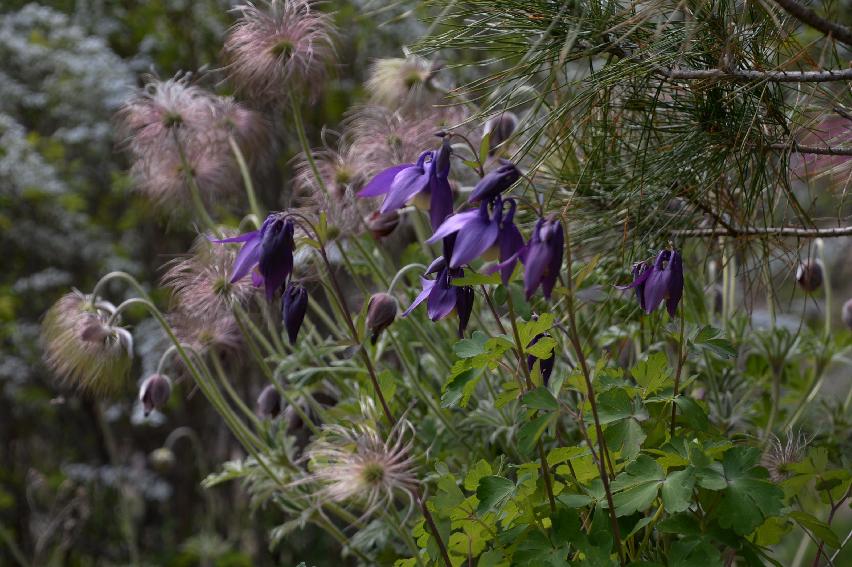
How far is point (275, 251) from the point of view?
117cm

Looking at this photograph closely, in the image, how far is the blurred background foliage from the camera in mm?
4094

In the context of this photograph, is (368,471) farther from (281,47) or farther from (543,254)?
(281,47)

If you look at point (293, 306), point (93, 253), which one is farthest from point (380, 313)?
point (93, 253)

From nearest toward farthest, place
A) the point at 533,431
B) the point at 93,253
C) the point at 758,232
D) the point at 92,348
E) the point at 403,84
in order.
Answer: the point at 533,431 < the point at 758,232 < the point at 92,348 < the point at 403,84 < the point at 93,253

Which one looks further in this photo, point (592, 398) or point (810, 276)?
point (810, 276)

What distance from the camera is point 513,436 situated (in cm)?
175

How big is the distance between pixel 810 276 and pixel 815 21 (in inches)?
34.1

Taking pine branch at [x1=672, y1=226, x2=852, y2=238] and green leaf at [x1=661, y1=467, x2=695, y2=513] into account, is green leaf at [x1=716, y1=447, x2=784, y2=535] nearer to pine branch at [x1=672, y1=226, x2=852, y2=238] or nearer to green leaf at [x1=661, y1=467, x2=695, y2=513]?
green leaf at [x1=661, y1=467, x2=695, y2=513]

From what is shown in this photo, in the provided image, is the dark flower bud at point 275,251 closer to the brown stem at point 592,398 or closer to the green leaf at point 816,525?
the brown stem at point 592,398

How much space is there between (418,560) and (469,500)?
15 centimetres

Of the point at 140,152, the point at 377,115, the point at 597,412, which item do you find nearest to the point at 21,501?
the point at 140,152

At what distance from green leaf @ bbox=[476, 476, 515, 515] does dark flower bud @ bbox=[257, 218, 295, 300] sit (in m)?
0.34

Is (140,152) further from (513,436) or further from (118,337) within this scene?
(513,436)

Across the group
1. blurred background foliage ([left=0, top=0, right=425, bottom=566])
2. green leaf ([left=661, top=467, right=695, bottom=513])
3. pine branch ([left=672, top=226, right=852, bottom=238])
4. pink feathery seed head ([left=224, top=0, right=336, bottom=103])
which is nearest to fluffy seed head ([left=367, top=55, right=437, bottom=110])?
pink feathery seed head ([left=224, top=0, right=336, bottom=103])
